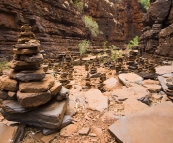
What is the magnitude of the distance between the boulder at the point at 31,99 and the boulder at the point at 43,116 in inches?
7.7

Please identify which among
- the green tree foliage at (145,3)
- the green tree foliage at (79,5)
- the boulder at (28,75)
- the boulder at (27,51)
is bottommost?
the boulder at (28,75)

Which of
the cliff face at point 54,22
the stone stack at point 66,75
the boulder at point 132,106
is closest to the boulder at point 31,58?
the boulder at point 132,106

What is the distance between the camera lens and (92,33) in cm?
2225

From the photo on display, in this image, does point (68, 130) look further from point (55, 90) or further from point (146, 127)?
point (146, 127)

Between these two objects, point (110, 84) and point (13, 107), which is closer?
point (13, 107)

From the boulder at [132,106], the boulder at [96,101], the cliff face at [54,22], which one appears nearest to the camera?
the boulder at [132,106]

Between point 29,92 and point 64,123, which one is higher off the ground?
point 29,92

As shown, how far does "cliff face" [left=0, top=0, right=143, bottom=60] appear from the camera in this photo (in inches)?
441

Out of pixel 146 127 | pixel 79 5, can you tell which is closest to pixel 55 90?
pixel 146 127

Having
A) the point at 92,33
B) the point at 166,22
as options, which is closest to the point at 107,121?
the point at 166,22

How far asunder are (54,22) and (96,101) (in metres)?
14.0

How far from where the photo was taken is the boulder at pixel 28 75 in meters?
2.73

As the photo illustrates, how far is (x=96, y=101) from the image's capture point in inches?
149

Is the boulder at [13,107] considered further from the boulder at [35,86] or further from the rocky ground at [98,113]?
the rocky ground at [98,113]
